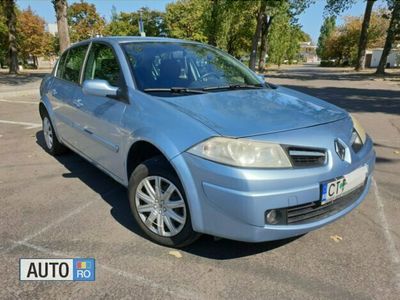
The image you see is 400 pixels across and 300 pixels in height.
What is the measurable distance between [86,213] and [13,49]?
2355cm

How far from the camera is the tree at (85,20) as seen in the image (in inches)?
2249

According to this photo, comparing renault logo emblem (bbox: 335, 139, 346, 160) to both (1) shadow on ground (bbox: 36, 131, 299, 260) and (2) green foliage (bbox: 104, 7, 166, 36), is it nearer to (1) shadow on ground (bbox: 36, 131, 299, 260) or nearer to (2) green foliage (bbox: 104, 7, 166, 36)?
(1) shadow on ground (bbox: 36, 131, 299, 260)

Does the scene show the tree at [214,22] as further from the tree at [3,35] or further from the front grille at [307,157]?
the front grille at [307,157]

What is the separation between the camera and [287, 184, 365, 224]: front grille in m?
2.58

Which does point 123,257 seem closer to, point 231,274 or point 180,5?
point 231,274

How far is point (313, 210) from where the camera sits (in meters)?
2.66

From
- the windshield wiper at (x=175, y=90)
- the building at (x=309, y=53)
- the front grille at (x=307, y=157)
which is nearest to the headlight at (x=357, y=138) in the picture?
the front grille at (x=307, y=157)

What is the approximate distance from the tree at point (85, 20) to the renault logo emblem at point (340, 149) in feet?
193

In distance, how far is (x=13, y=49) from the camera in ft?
77.4

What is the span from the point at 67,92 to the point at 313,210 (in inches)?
130

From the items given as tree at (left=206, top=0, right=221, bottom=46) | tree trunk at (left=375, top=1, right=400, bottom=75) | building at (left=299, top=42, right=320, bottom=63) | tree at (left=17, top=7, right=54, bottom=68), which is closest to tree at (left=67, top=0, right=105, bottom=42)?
tree at (left=17, top=7, right=54, bottom=68)

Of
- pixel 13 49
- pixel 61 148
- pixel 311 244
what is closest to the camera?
pixel 311 244

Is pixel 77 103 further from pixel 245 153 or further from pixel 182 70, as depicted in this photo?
pixel 245 153

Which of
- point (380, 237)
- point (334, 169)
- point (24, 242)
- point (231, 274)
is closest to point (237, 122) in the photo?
point (334, 169)
